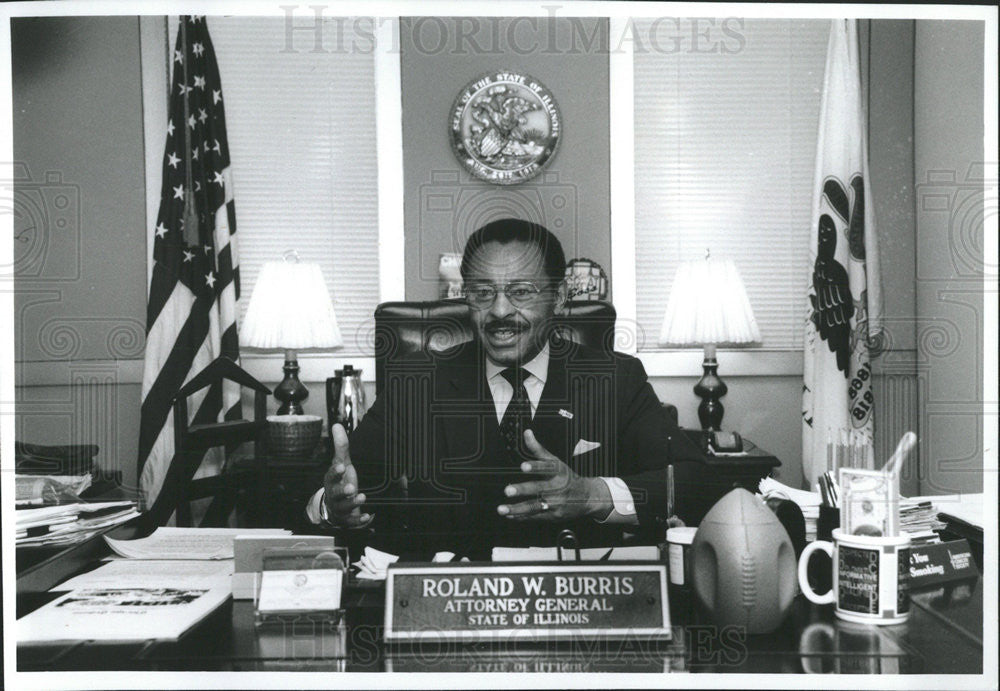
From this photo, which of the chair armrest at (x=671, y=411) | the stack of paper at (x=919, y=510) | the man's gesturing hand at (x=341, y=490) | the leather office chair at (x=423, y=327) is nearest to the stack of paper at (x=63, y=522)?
the man's gesturing hand at (x=341, y=490)

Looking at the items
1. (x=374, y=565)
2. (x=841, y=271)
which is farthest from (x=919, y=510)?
(x=841, y=271)

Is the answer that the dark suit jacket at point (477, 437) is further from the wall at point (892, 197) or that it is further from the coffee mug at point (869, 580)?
the wall at point (892, 197)

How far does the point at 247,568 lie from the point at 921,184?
1950 mm

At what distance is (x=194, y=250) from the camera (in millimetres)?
2240

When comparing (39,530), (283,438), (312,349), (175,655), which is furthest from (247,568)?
(312,349)

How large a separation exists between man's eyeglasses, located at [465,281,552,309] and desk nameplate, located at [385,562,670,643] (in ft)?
2.49

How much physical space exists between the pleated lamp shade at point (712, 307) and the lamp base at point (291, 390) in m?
0.97

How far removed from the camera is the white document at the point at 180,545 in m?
1.03

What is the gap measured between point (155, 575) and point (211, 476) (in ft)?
4.01

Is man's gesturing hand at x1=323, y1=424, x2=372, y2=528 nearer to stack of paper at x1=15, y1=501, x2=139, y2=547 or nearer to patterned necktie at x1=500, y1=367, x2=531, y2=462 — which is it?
stack of paper at x1=15, y1=501, x2=139, y2=547

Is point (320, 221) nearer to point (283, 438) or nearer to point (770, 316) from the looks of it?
point (283, 438)

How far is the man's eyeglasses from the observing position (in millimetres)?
1493

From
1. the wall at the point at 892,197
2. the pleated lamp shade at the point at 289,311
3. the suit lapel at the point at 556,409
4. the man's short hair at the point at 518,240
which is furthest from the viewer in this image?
the wall at the point at 892,197

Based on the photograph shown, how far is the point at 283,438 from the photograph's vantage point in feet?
6.59
